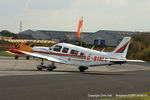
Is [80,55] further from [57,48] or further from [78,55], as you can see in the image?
[57,48]

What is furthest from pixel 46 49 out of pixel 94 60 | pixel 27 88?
pixel 27 88

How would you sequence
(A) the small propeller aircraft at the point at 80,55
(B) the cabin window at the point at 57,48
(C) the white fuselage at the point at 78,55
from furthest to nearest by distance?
(B) the cabin window at the point at 57,48 < (C) the white fuselage at the point at 78,55 < (A) the small propeller aircraft at the point at 80,55

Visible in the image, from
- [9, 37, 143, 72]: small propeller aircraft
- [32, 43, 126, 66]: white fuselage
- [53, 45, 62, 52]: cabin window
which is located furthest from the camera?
[53, 45, 62, 52]: cabin window

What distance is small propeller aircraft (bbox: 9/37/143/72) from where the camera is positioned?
2348 centimetres

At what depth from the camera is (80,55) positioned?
2473cm

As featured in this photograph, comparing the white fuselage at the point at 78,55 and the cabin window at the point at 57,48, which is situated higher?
the cabin window at the point at 57,48

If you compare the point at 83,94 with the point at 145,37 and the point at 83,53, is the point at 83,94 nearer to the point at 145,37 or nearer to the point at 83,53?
the point at 83,53

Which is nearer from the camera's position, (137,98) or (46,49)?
(137,98)

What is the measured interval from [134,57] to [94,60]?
2700cm

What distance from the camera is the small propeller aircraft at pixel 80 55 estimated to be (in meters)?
23.5

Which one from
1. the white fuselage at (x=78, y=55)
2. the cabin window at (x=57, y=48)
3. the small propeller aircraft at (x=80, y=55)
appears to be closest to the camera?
the small propeller aircraft at (x=80, y=55)

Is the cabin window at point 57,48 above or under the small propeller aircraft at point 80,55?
above

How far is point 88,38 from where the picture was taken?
335 feet

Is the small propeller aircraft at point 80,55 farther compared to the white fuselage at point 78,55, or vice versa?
the white fuselage at point 78,55
